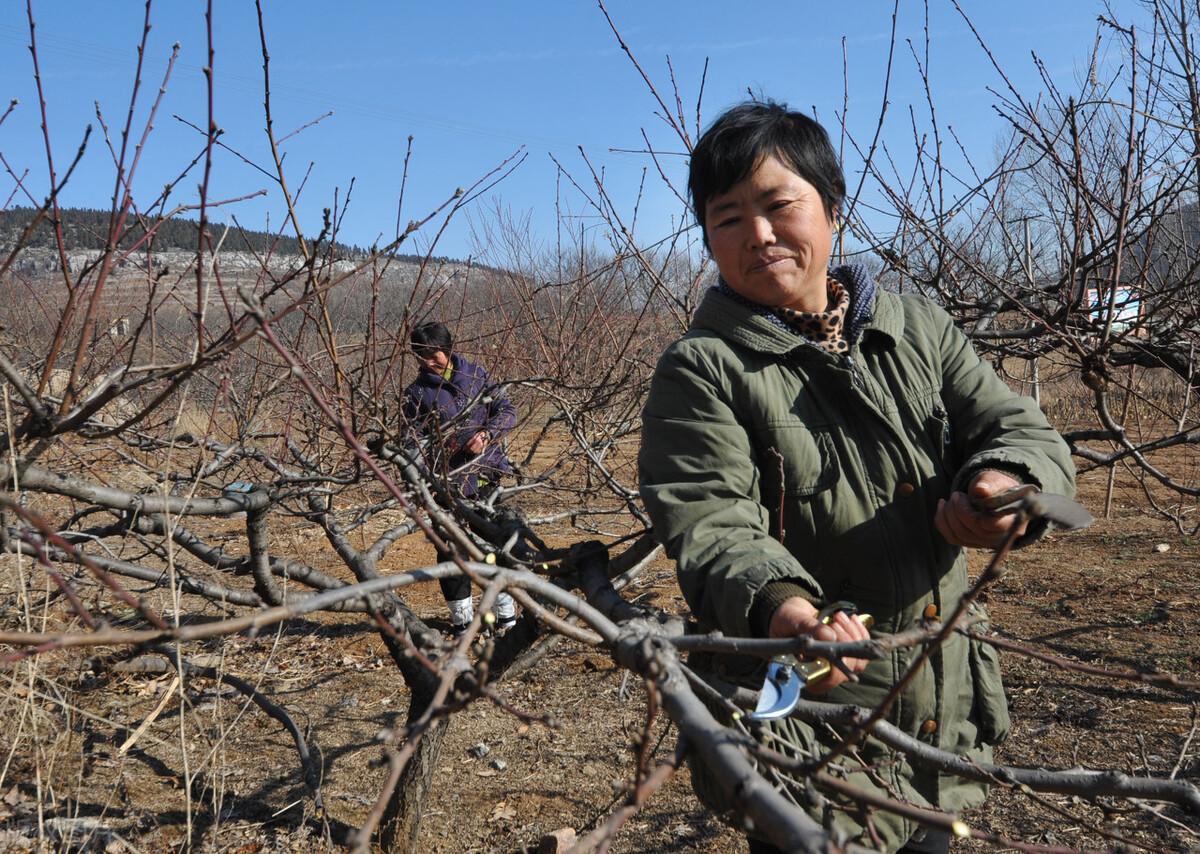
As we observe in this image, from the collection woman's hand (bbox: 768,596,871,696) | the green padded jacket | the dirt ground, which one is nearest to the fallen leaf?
the dirt ground

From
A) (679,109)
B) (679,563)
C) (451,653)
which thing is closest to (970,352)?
(679,563)

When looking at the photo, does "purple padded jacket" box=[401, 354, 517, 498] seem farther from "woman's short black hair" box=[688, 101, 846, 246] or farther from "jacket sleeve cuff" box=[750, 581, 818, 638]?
"jacket sleeve cuff" box=[750, 581, 818, 638]

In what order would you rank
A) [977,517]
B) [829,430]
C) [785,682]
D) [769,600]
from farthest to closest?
[829,430]
[977,517]
[769,600]
[785,682]

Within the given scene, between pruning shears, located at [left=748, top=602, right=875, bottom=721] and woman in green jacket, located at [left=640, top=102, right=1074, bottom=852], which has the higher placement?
woman in green jacket, located at [left=640, top=102, right=1074, bottom=852]

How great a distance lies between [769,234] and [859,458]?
1.32 ft

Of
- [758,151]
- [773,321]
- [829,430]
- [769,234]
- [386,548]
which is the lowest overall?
[386,548]

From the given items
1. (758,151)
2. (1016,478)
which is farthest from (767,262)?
(1016,478)

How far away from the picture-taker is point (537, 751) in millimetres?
4098

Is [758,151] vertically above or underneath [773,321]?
above

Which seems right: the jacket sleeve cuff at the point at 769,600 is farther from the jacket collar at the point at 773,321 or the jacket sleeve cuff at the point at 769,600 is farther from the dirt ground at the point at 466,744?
the dirt ground at the point at 466,744

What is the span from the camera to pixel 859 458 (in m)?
1.55

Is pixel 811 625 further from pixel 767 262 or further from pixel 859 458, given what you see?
pixel 767 262

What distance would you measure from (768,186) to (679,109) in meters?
1.72

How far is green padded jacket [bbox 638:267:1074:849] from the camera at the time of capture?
1.48m
